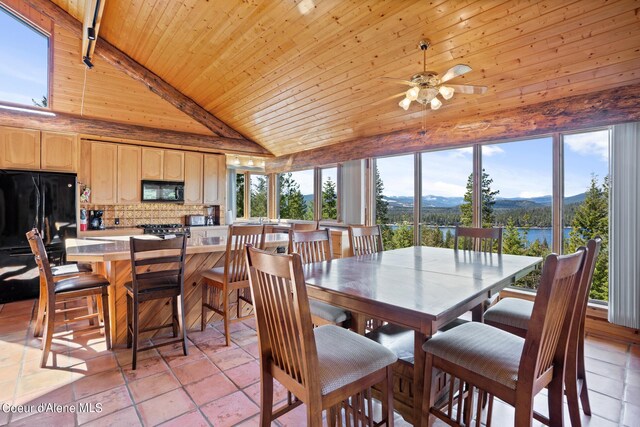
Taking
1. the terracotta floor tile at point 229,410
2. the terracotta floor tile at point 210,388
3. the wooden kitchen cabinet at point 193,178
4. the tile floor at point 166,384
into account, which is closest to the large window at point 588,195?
the tile floor at point 166,384

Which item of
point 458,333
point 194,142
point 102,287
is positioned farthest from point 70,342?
point 194,142

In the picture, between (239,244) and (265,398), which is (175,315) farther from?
(265,398)

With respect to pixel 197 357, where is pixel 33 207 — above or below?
above

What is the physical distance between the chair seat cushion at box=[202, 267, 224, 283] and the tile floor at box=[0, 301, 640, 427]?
0.59 m

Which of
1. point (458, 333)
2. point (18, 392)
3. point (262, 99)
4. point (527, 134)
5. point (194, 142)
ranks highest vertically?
point (262, 99)

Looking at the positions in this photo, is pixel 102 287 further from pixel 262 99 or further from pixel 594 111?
pixel 594 111

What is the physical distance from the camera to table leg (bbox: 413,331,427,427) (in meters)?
1.54

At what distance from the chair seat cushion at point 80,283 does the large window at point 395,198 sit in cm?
400

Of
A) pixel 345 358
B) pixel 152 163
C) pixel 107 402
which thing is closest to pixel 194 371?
pixel 107 402

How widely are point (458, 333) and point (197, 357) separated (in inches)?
82.7

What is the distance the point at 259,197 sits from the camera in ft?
25.9

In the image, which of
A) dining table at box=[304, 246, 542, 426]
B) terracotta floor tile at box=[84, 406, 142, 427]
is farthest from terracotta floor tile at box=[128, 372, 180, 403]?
dining table at box=[304, 246, 542, 426]

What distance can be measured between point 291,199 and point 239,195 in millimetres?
1373

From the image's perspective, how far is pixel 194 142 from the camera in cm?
584
